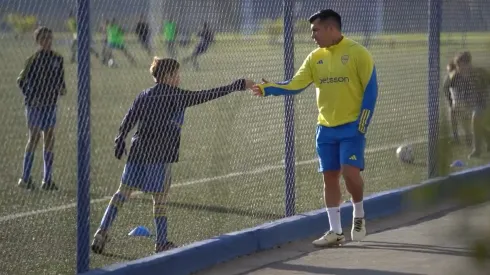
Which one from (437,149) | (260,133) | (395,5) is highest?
(395,5)

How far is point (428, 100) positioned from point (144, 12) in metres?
4.51

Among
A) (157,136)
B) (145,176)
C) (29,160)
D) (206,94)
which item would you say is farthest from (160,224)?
(29,160)

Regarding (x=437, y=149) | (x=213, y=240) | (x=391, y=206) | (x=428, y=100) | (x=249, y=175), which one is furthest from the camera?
(x=428, y=100)

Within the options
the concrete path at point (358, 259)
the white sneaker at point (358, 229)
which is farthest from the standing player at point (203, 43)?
the white sneaker at point (358, 229)

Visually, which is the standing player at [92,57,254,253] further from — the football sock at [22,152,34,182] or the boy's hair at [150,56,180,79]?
the football sock at [22,152,34,182]

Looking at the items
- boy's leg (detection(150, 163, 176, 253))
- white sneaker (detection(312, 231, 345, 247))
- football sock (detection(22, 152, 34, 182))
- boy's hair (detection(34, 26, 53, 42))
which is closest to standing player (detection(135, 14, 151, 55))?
boy's hair (detection(34, 26, 53, 42))

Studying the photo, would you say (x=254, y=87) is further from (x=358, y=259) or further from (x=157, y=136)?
(x=358, y=259)

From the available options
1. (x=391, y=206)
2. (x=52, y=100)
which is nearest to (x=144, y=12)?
(x=52, y=100)

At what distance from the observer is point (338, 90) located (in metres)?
7.86

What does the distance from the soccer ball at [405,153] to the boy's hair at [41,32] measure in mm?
5505

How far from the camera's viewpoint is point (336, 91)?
25.8ft

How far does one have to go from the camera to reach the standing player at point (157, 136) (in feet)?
24.0

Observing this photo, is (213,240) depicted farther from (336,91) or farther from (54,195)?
(54,195)

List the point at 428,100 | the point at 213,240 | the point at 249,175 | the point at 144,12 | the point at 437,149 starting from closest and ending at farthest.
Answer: the point at 437,149, the point at 144,12, the point at 213,240, the point at 249,175, the point at 428,100
